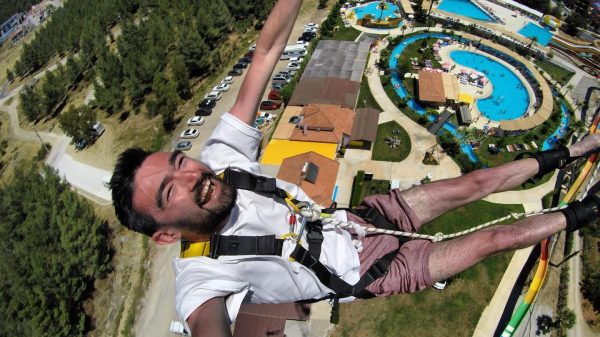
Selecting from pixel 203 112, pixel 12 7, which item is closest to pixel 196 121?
pixel 203 112

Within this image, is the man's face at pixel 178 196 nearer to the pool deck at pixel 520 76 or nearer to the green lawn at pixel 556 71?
the pool deck at pixel 520 76

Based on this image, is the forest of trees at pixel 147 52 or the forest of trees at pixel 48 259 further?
the forest of trees at pixel 147 52

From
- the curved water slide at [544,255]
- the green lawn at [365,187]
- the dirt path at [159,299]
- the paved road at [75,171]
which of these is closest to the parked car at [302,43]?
the green lawn at [365,187]

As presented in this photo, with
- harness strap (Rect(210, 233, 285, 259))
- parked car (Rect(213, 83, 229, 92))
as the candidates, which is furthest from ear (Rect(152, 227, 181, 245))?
parked car (Rect(213, 83, 229, 92))

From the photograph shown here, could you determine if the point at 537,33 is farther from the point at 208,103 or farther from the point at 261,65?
the point at 261,65

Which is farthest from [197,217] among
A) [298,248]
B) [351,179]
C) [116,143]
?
[116,143]

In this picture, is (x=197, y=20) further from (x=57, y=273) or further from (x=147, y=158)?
(x=147, y=158)

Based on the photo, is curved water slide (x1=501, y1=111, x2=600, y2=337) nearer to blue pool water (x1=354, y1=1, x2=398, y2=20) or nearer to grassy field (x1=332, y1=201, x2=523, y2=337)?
grassy field (x1=332, y1=201, x2=523, y2=337)
